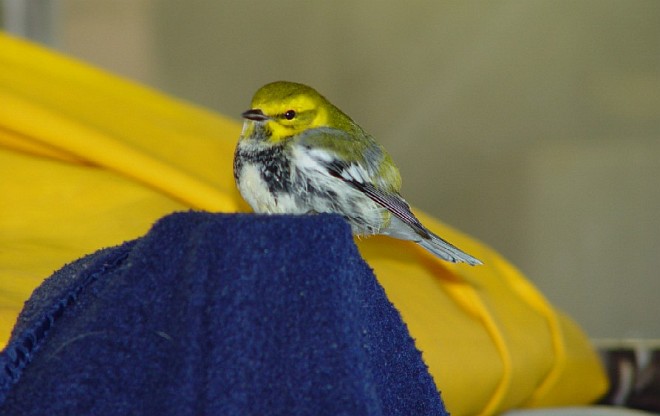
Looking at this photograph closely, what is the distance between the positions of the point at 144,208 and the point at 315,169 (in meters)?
0.25

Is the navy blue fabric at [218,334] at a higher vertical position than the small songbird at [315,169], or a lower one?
lower

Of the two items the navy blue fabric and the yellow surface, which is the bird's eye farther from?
the navy blue fabric

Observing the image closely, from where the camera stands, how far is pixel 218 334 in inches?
17.7

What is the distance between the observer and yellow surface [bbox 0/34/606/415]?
896 mm

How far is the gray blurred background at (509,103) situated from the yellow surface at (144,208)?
786mm

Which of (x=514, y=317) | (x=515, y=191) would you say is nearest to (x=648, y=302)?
(x=515, y=191)

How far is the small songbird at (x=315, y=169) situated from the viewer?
777mm

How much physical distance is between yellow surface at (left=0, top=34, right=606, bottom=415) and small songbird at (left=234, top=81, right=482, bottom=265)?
4.6 inches

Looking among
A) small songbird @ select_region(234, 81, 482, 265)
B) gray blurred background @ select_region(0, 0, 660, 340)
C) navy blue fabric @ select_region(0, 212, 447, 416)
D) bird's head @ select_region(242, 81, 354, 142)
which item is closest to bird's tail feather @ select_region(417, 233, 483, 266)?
small songbird @ select_region(234, 81, 482, 265)

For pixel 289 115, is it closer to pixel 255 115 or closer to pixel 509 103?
pixel 255 115

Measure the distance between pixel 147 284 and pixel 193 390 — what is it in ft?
0.22

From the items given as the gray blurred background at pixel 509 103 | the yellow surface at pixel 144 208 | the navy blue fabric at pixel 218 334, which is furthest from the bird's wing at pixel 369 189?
the gray blurred background at pixel 509 103

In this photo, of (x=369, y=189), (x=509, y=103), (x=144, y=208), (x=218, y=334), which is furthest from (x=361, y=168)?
(x=509, y=103)

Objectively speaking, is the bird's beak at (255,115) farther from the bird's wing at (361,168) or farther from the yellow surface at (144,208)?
the yellow surface at (144,208)
